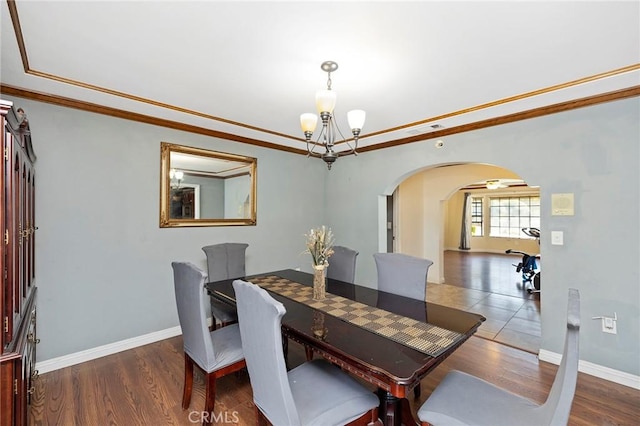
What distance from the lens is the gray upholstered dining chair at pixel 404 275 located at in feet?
7.56

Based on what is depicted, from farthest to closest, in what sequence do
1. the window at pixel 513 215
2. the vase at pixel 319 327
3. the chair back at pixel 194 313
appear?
the window at pixel 513 215 → the chair back at pixel 194 313 → the vase at pixel 319 327

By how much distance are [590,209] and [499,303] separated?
245cm

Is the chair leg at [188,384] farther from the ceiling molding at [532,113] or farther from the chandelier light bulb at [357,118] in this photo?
the ceiling molding at [532,113]

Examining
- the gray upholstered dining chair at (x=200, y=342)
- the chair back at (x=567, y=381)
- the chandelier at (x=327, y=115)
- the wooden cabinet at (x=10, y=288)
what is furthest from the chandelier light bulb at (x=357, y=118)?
the wooden cabinet at (x=10, y=288)

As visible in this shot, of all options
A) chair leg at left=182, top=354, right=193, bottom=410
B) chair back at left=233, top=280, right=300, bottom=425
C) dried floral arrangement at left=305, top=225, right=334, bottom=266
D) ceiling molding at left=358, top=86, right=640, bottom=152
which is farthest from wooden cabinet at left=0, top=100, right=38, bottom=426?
ceiling molding at left=358, top=86, right=640, bottom=152

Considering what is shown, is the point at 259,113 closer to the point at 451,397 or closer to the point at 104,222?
the point at 104,222

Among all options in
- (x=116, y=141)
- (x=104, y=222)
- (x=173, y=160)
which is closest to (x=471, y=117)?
(x=173, y=160)

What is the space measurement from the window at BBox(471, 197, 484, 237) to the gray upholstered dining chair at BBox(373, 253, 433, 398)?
33.8ft

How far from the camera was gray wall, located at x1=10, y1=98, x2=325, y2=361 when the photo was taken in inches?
101

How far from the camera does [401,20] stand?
5.27 feet

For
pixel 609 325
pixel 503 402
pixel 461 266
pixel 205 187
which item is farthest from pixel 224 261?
pixel 461 266

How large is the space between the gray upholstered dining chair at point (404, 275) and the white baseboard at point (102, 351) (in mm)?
2415

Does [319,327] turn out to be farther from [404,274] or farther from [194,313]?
[404,274]

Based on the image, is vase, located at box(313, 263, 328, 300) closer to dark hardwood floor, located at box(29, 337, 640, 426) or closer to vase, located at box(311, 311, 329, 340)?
vase, located at box(311, 311, 329, 340)
